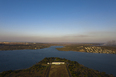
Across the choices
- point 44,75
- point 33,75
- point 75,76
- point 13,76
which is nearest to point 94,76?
point 75,76

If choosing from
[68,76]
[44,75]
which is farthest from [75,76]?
[44,75]

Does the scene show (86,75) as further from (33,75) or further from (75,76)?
(33,75)

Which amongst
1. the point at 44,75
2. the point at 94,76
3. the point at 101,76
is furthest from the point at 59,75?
the point at 101,76

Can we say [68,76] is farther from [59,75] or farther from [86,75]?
[86,75]

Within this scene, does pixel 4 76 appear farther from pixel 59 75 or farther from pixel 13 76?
pixel 59 75

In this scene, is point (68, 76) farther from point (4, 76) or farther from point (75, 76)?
point (4, 76)

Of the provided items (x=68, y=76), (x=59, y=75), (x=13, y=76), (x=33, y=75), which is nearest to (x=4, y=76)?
(x=13, y=76)
